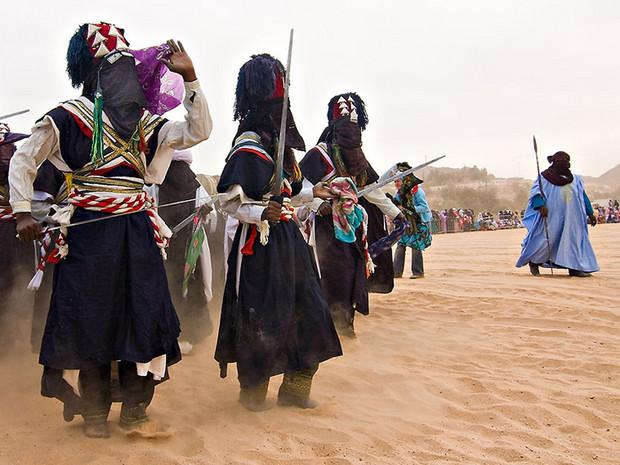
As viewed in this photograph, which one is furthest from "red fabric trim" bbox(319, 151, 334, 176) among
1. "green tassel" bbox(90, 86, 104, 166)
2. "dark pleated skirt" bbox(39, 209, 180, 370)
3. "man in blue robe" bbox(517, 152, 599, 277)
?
"man in blue robe" bbox(517, 152, 599, 277)

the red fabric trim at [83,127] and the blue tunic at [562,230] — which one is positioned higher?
the red fabric trim at [83,127]

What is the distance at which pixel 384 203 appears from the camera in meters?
6.55

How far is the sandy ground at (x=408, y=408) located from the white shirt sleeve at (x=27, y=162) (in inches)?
51.2

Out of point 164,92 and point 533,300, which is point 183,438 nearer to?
point 164,92

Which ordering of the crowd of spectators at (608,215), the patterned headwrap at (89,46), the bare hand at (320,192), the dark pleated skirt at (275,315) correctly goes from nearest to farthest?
the patterned headwrap at (89,46) < the dark pleated skirt at (275,315) < the bare hand at (320,192) < the crowd of spectators at (608,215)

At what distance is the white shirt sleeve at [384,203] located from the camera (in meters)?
6.47

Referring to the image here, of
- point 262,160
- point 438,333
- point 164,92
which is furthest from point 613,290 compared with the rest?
point 164,92

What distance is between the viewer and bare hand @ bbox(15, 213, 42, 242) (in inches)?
126

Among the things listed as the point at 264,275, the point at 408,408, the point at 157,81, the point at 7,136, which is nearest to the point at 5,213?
the point at 7,136

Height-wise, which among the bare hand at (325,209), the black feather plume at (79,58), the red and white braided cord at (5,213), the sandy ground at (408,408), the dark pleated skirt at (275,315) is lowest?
the sandy ground at (408,408)

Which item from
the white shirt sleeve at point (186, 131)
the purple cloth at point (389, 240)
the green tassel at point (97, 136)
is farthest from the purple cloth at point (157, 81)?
the purple cloth at point (389, 240)

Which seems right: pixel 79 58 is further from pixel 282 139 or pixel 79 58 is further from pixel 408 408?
pixel 408 408

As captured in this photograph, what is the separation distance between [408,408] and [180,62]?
255 cm

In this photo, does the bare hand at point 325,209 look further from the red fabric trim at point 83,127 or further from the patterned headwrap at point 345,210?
the red fabric trim at point 83,127
